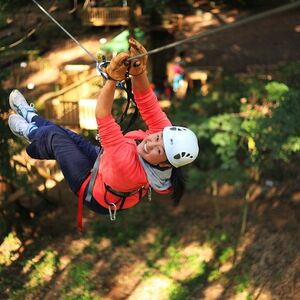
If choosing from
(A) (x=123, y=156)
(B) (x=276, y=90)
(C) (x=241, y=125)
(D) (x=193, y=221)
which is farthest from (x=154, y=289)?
Answer: (A) (x=123, y=156)

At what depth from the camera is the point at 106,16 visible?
1571cm

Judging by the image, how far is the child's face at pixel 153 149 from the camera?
287cm

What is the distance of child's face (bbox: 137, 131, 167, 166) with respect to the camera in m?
2.87

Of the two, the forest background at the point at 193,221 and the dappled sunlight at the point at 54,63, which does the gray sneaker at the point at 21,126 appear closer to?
the forest background at the point at 193,221

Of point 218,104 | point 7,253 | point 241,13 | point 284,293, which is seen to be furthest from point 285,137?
point 241,13

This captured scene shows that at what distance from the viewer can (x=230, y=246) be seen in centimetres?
879

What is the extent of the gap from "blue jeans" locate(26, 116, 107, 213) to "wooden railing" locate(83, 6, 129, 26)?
1286cm

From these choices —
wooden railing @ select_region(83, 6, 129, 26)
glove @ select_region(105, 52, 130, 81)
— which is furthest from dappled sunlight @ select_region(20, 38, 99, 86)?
glove @ select_region(105, 52, 130, 81)

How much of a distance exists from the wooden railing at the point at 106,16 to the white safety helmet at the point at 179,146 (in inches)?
527

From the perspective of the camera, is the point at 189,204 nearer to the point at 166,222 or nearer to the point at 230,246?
the point at 166,222

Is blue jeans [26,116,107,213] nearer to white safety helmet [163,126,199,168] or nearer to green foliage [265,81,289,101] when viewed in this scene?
white safety helmet [163,126,199,168]

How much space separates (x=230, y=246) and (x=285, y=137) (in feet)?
A: 9.31

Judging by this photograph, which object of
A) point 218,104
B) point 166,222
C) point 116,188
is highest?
point 116,188

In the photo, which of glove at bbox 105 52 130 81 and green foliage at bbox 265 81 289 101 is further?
green foliage at bbox 265 81 289 101
